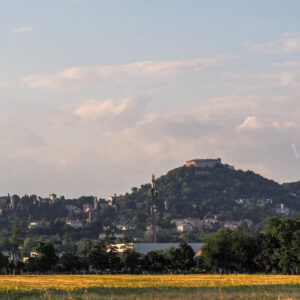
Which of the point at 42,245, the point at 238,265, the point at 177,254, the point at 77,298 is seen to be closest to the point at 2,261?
the point at 42,245

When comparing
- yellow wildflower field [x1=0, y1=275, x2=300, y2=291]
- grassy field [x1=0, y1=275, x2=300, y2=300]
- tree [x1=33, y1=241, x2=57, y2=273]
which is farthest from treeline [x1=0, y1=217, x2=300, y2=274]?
grassy field [x1=0, y1=275, x2=300, y2=300]

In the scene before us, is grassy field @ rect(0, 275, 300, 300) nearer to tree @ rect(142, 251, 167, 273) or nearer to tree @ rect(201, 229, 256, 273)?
tree @ rect(201, 229, 256, 273)

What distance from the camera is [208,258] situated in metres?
168

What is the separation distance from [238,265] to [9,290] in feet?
326

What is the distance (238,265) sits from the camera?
168 meters

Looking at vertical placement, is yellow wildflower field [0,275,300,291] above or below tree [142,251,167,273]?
below

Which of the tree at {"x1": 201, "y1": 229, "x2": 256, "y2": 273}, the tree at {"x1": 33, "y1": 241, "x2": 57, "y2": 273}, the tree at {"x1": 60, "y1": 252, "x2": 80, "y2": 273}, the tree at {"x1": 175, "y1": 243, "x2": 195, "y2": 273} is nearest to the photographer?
the tree at {"x1": 201, "y1": 229, "x2": 256, "y2": 273}

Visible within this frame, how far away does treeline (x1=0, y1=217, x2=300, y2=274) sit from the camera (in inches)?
6486

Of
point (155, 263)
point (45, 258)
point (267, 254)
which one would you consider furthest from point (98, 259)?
point (267, 254)

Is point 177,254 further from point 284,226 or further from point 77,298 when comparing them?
point 77,298

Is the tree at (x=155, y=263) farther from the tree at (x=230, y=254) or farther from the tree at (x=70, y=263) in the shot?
the tree at (x=70, y=263)

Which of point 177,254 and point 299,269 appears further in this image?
point 177,254

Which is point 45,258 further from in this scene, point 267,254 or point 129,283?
point 129,283

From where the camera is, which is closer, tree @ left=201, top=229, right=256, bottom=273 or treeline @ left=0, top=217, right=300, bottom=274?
treeline @ left=0, top=217, right=300, bottom=274
